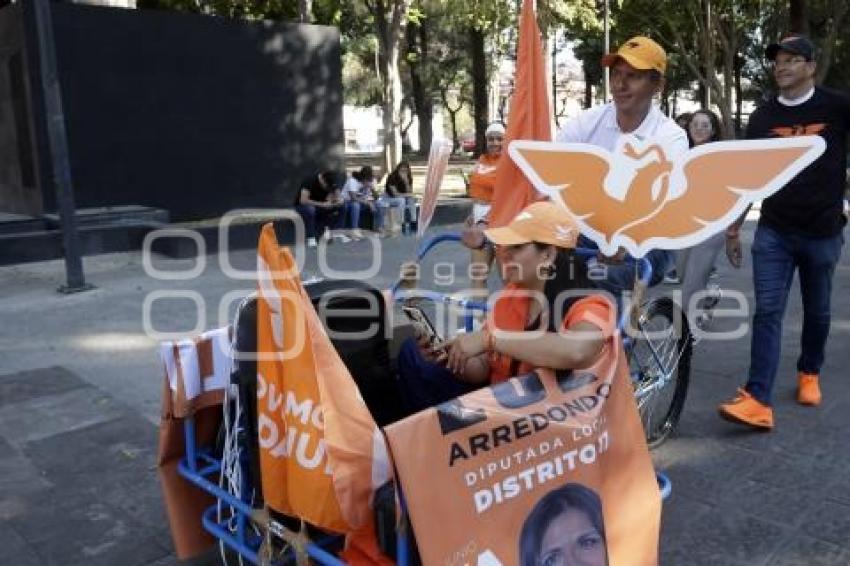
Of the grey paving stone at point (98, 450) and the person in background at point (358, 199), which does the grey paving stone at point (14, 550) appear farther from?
the person in background at point (358, 199)

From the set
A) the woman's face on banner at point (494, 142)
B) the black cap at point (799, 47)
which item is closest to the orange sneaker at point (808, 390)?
the black cap at point (799, 47)

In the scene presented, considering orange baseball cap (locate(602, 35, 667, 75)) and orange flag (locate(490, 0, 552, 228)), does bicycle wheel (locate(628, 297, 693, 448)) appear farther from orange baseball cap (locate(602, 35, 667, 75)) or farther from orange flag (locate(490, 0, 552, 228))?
orange baseball cap (locate(602, 35, 667, 75))

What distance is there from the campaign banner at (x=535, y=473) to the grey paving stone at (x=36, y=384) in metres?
3.55

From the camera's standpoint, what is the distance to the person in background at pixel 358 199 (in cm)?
1183

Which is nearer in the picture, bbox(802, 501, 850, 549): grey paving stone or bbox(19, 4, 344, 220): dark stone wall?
bbox(802, 501, 850, 549): grey paving stone

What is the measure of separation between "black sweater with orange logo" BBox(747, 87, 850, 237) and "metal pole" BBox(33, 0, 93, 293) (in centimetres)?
602

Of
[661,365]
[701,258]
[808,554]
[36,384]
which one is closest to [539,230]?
[808,554]

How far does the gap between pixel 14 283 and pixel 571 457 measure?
747 cm

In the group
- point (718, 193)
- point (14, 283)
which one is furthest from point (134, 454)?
point (14, 283)

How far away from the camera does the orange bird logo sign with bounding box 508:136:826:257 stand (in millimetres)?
2947

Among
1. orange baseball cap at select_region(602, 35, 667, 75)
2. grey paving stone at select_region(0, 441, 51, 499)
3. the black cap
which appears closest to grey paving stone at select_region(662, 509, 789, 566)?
orange baseball cap at select_region(602, 35, 667, 75)

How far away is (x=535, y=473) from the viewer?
2.15 meters

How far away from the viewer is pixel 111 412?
4.48 metres

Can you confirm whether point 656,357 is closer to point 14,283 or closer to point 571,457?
point 571,457
